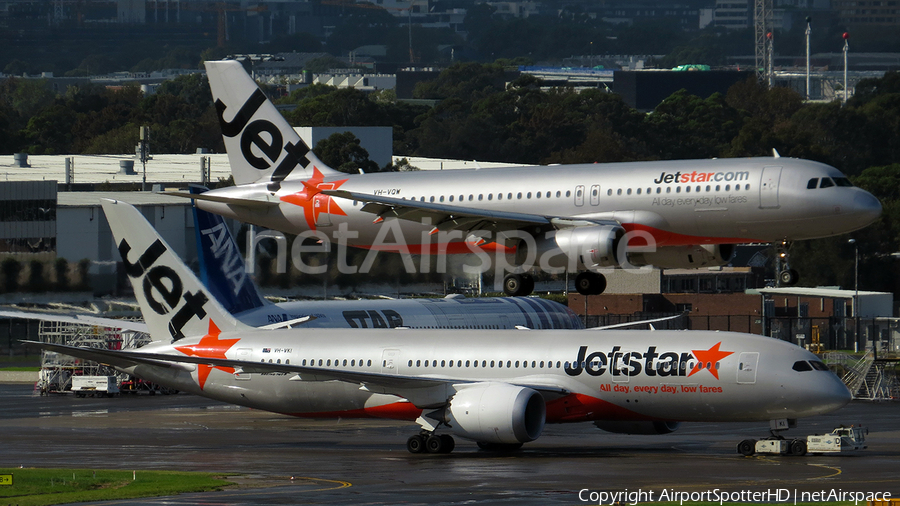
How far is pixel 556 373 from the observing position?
59.2 metres

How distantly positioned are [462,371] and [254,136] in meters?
12.7

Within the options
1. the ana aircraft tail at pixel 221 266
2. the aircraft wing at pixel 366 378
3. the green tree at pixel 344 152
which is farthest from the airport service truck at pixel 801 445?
the green tree at pixel 344 152

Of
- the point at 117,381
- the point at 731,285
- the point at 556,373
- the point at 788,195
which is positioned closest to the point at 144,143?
the point at 117,381

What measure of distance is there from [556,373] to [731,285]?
91.0m

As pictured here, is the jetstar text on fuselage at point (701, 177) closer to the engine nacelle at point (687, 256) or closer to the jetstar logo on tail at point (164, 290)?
the engine nacelle at point (687, 256)

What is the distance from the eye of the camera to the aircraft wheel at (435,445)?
58.6 m

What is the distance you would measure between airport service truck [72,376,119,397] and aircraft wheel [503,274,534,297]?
44.1 meters

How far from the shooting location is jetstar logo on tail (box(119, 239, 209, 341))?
213ft

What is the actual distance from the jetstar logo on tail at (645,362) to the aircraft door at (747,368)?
573 mm

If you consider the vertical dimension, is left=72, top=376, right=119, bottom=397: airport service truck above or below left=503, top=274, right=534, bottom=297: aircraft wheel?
below

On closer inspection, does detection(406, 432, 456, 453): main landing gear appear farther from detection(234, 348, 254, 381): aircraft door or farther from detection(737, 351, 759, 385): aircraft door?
detection(737, 351, 759, 385): aircraft door

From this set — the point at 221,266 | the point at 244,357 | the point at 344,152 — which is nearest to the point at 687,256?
the point at 244,357

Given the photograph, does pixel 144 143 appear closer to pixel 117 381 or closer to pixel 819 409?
pixel 117 381

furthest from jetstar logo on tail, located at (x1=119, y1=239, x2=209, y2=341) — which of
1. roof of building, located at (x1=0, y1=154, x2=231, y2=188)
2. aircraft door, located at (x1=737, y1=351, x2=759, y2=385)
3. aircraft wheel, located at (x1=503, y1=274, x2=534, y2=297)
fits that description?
roof of building, located at (x1=0, y1=154, x2=231, y2=188)
